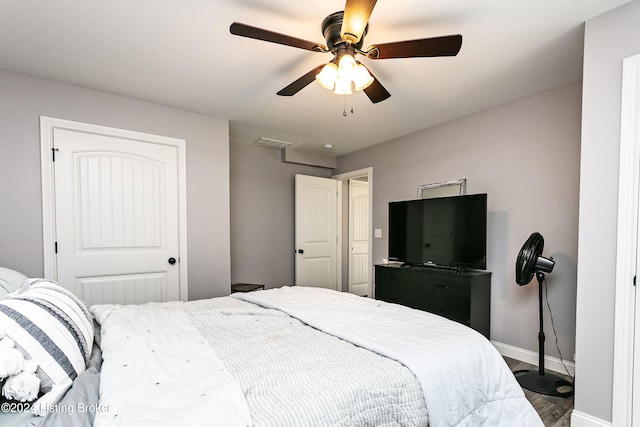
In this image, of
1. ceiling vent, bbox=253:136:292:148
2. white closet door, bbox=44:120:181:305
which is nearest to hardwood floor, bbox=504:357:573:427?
white closet door, bbox=44:120:181:305

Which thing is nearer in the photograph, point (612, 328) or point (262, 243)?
point (612, 328)

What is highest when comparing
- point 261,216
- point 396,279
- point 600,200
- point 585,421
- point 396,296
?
point 600,200

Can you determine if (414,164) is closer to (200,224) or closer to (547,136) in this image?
(547,136)

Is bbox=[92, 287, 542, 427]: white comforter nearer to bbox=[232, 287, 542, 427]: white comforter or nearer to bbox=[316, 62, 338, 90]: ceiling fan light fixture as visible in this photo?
bbox=[232, 287, 542, 427]: white comforter

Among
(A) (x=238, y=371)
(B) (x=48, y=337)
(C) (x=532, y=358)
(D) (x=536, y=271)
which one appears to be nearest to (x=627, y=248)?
(D) (x=536, y=271)

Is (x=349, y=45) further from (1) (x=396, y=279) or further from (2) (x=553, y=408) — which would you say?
(2) (x=553, y=408)

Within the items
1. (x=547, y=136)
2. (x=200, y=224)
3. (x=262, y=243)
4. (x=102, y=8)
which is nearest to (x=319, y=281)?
(x=262, y=243)

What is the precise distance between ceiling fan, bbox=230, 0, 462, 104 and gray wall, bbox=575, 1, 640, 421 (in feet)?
3.01

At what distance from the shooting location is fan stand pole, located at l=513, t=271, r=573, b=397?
235cm

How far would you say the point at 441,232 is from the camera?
3311 mm

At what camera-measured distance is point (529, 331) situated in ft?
9.43

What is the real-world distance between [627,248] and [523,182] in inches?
53.9

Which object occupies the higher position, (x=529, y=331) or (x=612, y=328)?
(x=612, y=328)

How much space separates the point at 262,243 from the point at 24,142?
2.74m
